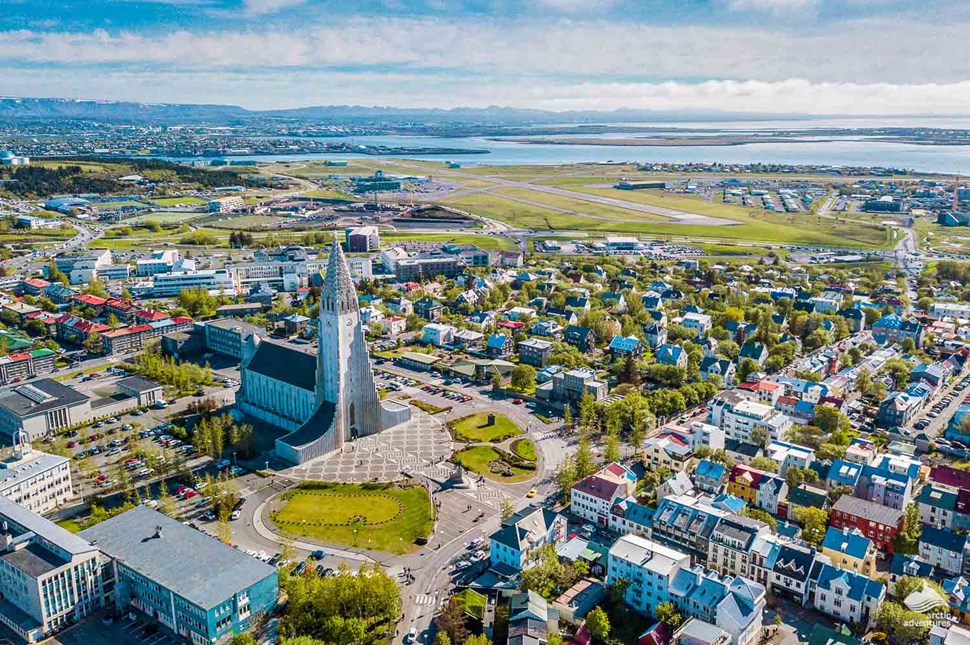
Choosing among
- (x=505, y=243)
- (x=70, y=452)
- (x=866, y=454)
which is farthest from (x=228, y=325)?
(x=505, y=243)

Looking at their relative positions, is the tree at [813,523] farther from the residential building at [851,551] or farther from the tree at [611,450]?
the tree at [611,450]

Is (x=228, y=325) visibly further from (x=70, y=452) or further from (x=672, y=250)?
(x=672, y=250)

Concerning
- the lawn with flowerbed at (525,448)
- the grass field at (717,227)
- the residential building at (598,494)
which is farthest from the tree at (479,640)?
the grass field at (717,227)

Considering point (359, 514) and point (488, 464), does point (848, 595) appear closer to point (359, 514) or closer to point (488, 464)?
point (488, 464)

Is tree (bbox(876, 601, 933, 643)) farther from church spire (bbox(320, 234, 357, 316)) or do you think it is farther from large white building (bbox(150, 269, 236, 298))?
large white building (bbox(150, 269, 236, 298))

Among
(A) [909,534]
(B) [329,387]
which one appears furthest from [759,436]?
(B) [329,387]

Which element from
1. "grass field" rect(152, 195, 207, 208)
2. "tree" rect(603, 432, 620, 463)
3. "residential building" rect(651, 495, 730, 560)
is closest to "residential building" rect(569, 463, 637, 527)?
"residential building" rect(651, 495, 730, 560)
